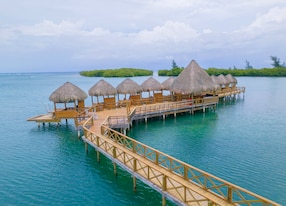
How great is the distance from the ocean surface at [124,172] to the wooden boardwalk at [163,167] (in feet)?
3.05

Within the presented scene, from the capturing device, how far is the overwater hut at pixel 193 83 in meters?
24.8

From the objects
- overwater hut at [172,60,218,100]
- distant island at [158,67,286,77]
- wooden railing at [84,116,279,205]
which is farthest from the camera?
distant island at [158,67,286,77]

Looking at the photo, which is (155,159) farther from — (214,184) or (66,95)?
(66,95)

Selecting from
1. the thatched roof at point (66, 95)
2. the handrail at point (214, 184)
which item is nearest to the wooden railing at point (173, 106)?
the thatched roof at point (66, 95)

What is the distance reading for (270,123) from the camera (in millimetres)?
20906

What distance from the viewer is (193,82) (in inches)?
987

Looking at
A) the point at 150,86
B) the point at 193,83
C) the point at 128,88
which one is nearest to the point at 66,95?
the point at 128,88

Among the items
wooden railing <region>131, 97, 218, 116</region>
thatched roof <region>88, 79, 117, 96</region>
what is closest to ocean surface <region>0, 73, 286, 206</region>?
wooden railing <region>131, 97, 218, 116</region>

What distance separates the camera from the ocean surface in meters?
10.1

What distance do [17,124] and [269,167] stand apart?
2213 cm

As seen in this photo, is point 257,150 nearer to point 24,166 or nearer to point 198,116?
point 198,116

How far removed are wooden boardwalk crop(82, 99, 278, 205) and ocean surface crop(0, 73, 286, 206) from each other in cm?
93

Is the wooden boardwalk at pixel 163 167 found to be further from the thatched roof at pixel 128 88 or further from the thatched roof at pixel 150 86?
the thatched roof at pixel 150 86

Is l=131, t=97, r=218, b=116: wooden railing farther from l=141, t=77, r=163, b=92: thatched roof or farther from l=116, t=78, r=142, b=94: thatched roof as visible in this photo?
l=141, t=77, r=163, b=92: thatched roof
